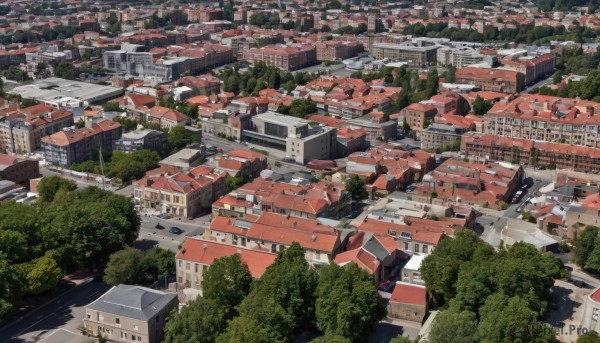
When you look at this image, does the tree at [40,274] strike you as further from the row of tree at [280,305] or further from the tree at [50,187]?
the tree at [50,187]

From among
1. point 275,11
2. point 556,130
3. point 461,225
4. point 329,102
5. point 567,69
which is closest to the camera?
point 461,225

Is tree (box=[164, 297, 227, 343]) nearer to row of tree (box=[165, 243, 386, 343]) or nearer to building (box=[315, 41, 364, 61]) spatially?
row of tree (box=[165, 243, 386, 343])

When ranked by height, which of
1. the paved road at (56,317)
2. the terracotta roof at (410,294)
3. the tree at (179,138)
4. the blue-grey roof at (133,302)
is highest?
the tree at (179,138)

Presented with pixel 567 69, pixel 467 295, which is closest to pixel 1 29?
pixel 567 69

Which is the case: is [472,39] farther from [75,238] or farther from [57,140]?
[75,238]

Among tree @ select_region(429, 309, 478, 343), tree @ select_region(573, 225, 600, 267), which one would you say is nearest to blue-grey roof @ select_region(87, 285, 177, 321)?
tree @ select_region(429, 309, 478, 343)

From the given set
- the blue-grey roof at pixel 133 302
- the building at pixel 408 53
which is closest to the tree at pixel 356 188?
the blue-grey roof at pixel 133 302

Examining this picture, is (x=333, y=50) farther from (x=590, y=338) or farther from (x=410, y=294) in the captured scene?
(x=590, y=338)
